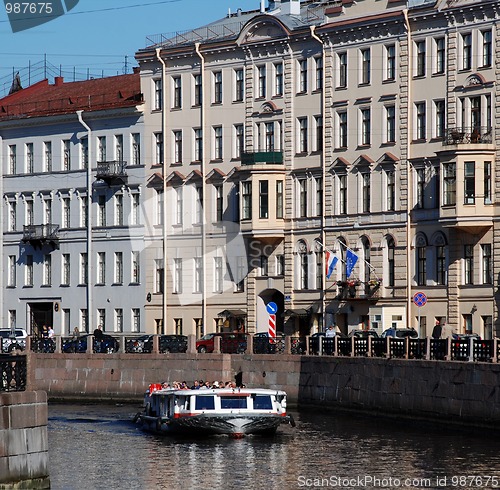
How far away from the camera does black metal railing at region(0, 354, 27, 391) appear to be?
31.7m

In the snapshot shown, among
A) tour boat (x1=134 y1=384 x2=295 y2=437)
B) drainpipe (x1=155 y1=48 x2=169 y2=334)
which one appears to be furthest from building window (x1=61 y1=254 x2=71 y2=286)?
tour boat (x1=134 y1=384 x2=295 y2=437)

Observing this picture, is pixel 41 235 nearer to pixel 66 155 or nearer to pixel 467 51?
pixel 66 155

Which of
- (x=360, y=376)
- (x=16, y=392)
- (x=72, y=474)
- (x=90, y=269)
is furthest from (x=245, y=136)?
(x=16, y=392)

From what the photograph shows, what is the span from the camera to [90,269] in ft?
264

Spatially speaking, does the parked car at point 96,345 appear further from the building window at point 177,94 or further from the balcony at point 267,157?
the building window at point 177,94

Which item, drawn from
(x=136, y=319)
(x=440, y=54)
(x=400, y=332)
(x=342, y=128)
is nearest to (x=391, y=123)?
(x=342, y=128)

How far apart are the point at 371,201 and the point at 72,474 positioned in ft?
104

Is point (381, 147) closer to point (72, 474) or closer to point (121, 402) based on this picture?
point (121, 402)

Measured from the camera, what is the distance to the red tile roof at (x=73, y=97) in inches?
3179

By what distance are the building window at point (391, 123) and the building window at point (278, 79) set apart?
18.8ft

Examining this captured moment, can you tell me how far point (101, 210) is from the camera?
80875 millimetres

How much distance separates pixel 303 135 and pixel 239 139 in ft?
11.3

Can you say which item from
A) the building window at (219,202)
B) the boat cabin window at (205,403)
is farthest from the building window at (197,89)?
the boat cabin window at (205,403)

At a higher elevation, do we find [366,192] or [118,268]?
[366,192]
